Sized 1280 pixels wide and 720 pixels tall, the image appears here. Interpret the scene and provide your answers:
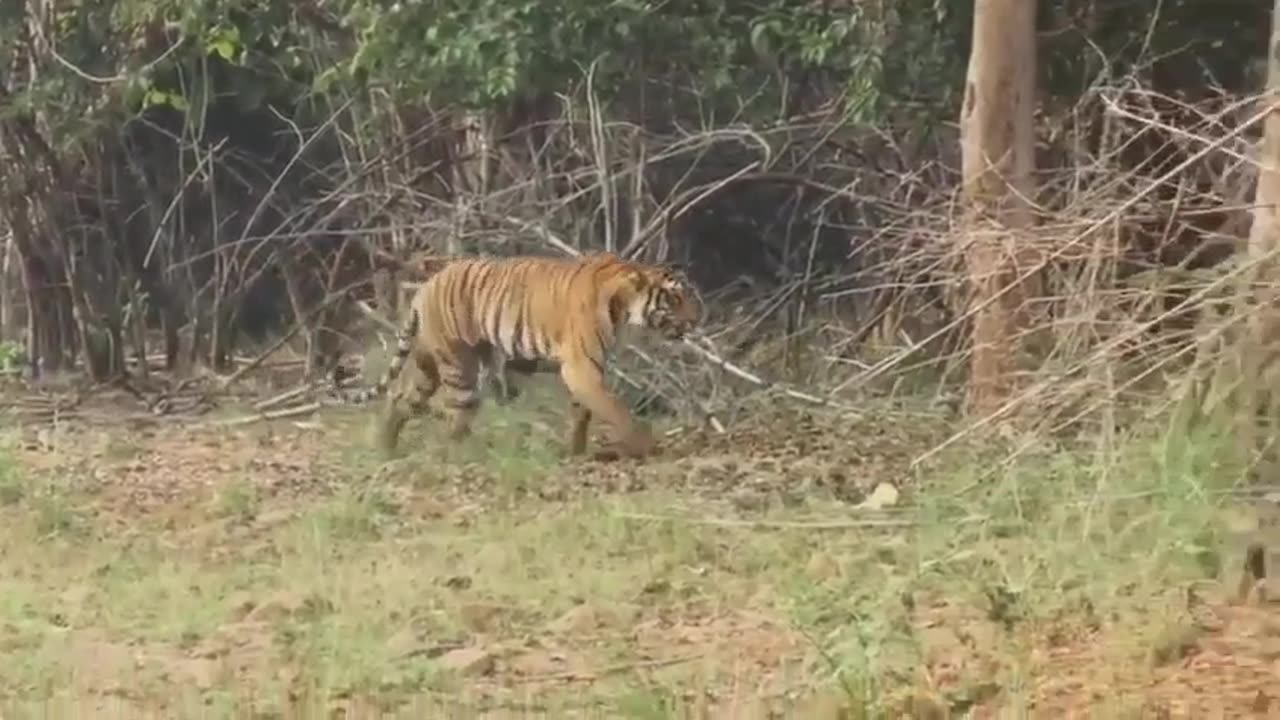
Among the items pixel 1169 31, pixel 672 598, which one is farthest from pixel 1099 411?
pixel 1169 31

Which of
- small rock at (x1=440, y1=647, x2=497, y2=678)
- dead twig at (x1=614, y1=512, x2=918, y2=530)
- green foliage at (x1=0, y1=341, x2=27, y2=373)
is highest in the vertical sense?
small rock at (x1=440, y1=647, x2=497, y2=678)

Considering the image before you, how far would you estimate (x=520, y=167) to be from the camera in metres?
10.1

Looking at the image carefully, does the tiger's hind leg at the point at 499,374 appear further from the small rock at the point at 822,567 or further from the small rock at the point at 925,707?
the small rock at the point at 925,707

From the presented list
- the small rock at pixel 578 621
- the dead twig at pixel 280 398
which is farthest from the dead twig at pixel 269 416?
the small rock at pixel 578 621

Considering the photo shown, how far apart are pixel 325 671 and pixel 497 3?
4.68 m

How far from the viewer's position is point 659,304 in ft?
26.9

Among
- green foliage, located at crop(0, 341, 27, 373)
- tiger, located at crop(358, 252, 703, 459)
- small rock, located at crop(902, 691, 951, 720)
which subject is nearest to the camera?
small rock, located at crop(902, 691, 951, 720)

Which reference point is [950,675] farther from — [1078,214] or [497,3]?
[497,3]

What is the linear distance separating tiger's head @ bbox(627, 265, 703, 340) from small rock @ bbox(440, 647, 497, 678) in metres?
3.44

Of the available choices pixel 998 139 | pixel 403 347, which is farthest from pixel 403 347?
pixel 998 139

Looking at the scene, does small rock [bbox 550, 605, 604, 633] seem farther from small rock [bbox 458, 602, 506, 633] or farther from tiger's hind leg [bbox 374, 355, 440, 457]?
tiger's hind leg [bbox 374, 355, 440, 457]

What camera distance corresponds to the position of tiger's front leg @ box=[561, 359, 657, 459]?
795cm

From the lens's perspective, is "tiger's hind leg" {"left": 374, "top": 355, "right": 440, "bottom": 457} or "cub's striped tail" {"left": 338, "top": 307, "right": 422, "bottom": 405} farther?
"cub's striped tail" {"left": 338, "top": 307, "right": 422, "bottom": 405}

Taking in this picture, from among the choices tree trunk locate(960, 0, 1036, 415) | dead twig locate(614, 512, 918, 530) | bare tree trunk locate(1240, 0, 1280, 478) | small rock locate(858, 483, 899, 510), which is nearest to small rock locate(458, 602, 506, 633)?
dead twig locate(614, 512, 918, 530)
